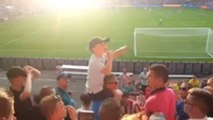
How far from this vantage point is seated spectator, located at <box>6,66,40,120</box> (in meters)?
5.95

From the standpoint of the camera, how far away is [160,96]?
18.1 ft

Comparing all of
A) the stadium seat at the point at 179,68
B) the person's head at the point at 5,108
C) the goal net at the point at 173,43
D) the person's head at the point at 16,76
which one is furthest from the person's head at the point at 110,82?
the goal net at the point at 173,43

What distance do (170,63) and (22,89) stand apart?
17.9 metres

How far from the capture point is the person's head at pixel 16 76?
6.13 meters

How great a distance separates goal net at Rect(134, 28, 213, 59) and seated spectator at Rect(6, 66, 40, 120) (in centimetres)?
2177

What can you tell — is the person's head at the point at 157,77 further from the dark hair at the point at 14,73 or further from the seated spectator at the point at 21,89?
the dark hair at the point at 14,73

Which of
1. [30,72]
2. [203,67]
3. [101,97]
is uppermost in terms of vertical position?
[30,72]

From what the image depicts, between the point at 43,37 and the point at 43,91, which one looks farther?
the point at 43,37

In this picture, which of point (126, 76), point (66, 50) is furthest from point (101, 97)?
point (66, 50)

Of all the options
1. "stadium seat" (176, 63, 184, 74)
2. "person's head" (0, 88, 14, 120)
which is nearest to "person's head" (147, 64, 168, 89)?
"person's head" (0, 88, 14, 120)

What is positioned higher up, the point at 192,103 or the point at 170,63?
the point at 192,103

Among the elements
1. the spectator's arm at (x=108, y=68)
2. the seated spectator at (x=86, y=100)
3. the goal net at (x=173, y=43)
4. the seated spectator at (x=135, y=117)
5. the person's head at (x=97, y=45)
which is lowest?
the goal net at (x=173, y=43)

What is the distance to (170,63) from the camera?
2339cm

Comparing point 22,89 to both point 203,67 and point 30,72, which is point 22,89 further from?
point 203,67
